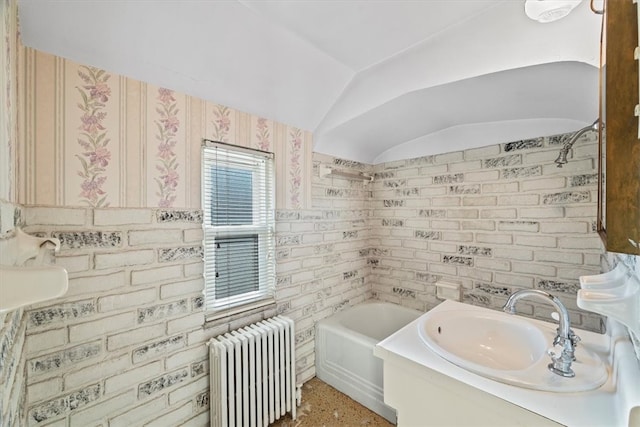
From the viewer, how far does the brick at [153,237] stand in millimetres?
1332

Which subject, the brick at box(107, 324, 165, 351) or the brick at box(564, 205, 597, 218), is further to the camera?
the brick at box(564, 205, 597, 218)

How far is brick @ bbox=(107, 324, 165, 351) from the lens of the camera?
1270 millimetres

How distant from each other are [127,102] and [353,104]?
1.44m

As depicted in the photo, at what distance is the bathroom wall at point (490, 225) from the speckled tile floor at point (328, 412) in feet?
3.56

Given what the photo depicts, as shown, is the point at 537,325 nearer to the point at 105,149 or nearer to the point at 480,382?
the point at 480,382

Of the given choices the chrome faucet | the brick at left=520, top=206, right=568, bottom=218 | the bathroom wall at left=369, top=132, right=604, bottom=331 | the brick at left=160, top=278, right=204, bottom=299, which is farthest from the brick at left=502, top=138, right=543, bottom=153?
the brick at left=160, top=278, right=204, bottom=299

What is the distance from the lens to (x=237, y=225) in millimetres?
1816

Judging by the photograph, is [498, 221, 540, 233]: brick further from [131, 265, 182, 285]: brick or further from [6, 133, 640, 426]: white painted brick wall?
[131, 265, 182, 285]: brick

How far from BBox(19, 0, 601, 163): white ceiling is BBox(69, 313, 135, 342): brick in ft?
3.96

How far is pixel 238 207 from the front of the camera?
5.98ft

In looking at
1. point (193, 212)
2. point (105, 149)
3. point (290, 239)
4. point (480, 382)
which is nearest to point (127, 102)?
point (105, 149)

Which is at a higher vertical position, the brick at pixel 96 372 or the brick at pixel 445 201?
the brick at pixel 445 201

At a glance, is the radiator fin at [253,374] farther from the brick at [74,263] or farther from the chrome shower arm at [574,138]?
the chrome shower arm at [574,138]

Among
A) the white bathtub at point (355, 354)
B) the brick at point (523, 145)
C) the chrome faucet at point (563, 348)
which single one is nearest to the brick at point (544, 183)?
the brick at point (523, 145)
